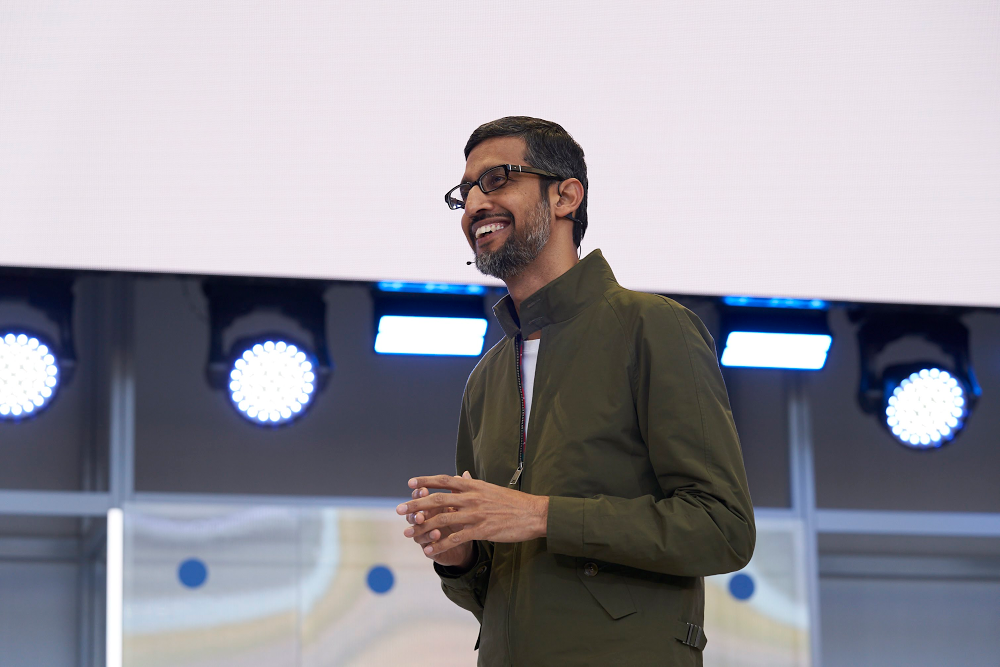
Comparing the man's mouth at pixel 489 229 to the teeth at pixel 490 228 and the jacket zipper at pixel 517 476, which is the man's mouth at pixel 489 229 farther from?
the jacket zipper at pixel 517 476

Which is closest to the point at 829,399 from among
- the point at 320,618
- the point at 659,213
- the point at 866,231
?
the point at 866,231

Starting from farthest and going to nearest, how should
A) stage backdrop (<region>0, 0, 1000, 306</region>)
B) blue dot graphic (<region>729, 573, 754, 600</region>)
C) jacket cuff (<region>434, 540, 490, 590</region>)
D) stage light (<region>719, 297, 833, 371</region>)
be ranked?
blue dot graphic (<region>729, 573, 754, 600</region>), stage light (<region>719, 297, 833, 371</region>), stage backdrop (<region>0, 0, 1000, 306</region>), jacket cuff (<region>434, 540, 490, 590</region>)

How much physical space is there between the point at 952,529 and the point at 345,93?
2617 mm

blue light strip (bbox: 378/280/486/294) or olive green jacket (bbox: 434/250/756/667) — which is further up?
blue light strip (bbox: 378/280/486/294)

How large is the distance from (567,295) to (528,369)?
0.38 ft

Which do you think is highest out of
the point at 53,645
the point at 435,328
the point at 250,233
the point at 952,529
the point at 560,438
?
the point at 250,233

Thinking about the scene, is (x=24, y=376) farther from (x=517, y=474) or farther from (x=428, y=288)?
(x=517, y=474)

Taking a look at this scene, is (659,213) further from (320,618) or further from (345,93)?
(320,618)

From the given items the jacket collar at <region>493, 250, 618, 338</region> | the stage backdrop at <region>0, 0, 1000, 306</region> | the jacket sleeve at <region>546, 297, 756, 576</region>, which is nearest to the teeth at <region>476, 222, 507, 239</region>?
the jacket collar at <region>493, 250, 618, 338</region>

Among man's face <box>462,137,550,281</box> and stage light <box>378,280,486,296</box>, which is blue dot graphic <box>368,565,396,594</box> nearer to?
stage light <box>378,280,486,296</box>

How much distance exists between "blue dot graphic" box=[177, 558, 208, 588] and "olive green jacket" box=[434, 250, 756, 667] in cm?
234

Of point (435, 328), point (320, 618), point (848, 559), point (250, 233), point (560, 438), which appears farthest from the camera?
point (848, 559)

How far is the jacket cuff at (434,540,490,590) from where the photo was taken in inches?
53.4

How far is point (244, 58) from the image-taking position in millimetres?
2934
